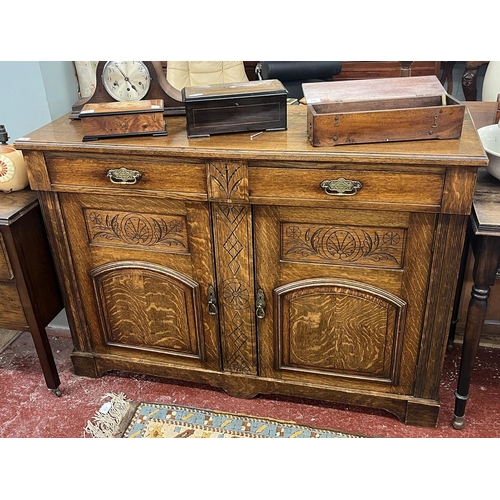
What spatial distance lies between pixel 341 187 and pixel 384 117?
22cm

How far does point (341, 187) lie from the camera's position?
1493 mm

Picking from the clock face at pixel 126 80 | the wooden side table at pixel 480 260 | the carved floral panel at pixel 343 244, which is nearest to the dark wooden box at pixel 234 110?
the clock face at pixel 126 80

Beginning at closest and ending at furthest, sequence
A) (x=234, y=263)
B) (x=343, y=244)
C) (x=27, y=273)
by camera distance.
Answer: (x=343, y=244) < (x=234, y=263) < (x=27, y=273)

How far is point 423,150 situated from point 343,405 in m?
0.96

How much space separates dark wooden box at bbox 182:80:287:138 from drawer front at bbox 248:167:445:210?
18 cm

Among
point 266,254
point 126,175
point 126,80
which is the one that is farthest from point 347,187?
point 126,80

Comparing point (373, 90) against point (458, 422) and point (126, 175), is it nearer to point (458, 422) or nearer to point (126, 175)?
point (126, 175)

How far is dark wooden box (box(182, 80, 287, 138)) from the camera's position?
1596mm

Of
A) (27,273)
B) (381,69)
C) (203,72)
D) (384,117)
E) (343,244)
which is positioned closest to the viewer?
(384,117)

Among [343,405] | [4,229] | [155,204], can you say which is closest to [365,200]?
[155,204]

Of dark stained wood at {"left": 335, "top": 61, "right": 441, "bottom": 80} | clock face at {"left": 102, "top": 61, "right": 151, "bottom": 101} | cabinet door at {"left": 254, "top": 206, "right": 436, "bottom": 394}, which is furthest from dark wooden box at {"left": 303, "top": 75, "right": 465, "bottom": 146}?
dark stained wood at {"left": 335, "top": 61, "right": 441, "bottom": 80}

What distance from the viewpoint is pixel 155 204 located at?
5.56 feet

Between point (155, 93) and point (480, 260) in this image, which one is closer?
point (480, 260)

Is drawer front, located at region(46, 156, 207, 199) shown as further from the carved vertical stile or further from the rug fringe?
the rug fringe
